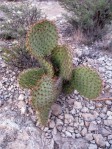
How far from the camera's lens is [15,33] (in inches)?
172

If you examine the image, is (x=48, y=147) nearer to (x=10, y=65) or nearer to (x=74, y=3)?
(x=10, y=65)

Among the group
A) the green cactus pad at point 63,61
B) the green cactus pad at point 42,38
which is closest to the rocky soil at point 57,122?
the green cactus pad at point 63,61

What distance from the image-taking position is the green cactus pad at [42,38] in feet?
10.7

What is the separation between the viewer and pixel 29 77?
3311 millimetres

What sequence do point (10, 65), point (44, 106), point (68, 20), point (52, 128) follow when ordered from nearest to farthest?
point (44, 106) < point (52, 128) < point (10, 65) < point (68, 20)

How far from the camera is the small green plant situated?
4555 mm

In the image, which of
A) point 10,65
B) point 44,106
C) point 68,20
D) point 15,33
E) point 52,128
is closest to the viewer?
point 44,106

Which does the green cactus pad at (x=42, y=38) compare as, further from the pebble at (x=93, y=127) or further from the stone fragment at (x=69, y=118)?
the pebble at (x=93, y=127)

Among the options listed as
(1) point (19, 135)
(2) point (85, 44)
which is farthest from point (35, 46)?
(2) point (85, 44)

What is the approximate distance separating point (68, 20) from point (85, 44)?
1.89ft

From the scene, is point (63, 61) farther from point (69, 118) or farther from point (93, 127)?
point (93, 127)

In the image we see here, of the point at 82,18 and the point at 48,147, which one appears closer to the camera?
the point at 48,147

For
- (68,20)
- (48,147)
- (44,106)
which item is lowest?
(48,147)

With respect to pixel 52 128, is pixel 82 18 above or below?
above
